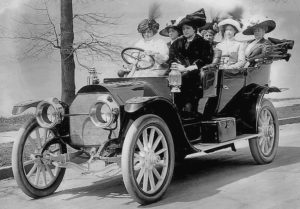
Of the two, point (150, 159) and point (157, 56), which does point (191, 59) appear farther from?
point (150, 159)

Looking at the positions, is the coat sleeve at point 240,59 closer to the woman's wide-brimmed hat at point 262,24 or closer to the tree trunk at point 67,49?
the woman's wide-brimmed hat at point 262,24

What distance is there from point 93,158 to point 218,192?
1.34m

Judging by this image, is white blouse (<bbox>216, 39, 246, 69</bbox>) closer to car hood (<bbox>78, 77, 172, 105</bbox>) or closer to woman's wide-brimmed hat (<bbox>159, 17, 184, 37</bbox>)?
woman's wide-brimmed hat (<bbox>159, 17, 184, 37</bbox>)

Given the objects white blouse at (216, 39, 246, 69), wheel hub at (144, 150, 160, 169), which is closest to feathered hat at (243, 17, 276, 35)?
white blouse at (216, 39, 246, 69)

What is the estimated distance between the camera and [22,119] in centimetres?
1241

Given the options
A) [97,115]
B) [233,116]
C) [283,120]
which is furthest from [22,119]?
[97,115]

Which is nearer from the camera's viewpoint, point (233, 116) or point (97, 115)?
point (97, 115)

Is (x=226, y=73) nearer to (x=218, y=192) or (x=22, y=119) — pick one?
(x=218, y=192)

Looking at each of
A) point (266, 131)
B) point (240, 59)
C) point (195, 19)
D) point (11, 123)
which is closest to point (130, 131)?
point (195, 19)

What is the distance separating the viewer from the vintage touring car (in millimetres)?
4770

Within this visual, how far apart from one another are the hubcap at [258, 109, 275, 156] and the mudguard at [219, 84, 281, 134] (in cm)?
13

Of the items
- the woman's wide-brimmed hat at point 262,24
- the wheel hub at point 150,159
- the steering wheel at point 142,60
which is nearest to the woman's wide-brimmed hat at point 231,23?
the woman's wide-brimmed hat at point 262,24

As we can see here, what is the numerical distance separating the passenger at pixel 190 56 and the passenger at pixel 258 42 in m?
1.16

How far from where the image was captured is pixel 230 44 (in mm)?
7520
